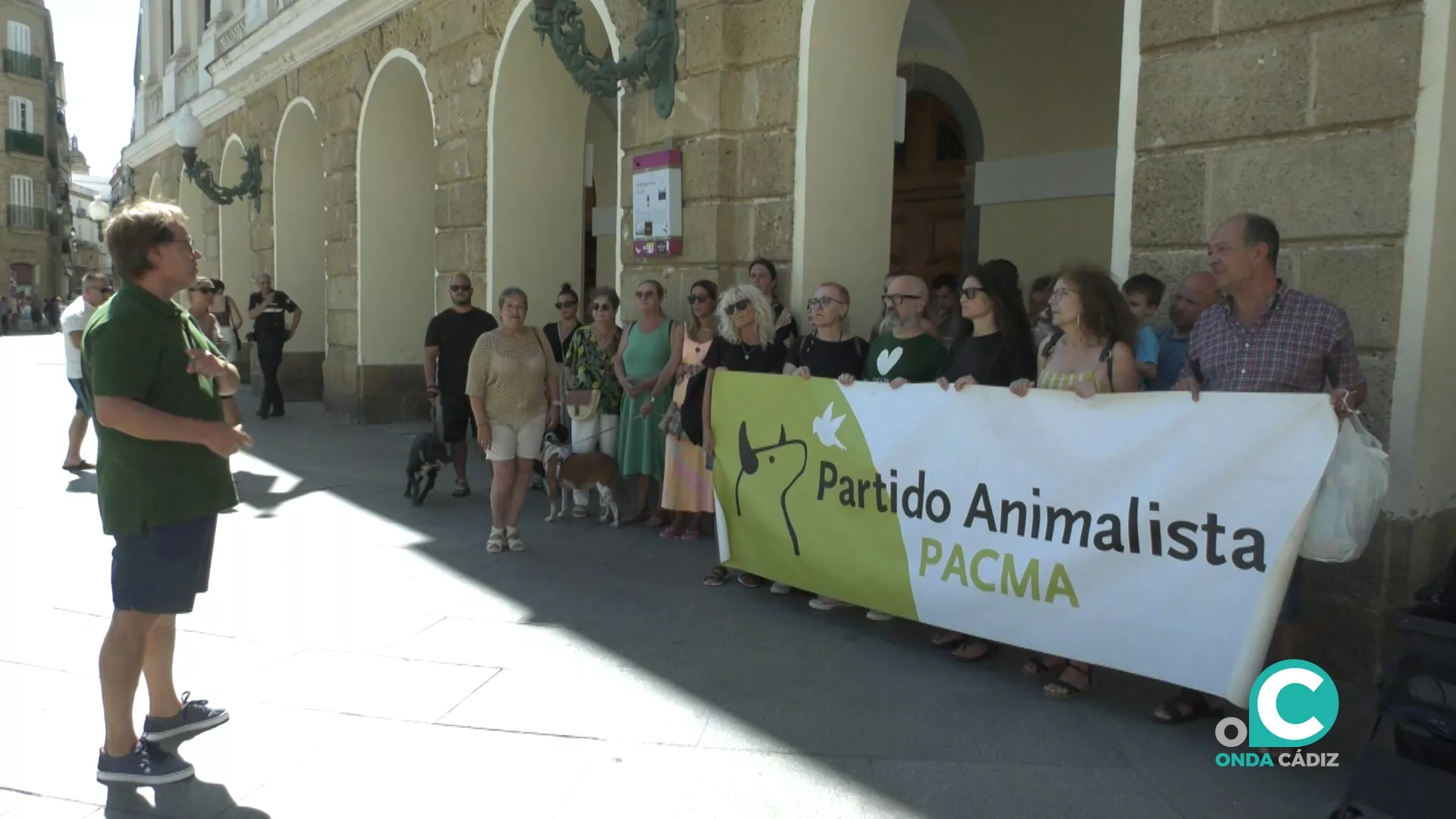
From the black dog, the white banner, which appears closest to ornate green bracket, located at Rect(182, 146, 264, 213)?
the black dog

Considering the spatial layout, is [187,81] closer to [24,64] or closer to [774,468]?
[774,468]

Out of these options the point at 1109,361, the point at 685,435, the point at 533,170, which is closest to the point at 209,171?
the point at 533,170

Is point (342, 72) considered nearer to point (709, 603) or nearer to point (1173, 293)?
point (709, 603)

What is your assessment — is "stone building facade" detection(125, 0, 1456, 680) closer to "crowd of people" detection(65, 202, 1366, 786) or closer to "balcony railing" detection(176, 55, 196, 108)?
"crowd of people" detection(65, 202, 1366, 786)

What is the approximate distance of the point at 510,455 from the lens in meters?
6.22

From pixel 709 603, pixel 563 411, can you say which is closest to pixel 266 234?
pixel 563 411

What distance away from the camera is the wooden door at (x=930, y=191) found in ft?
34.3

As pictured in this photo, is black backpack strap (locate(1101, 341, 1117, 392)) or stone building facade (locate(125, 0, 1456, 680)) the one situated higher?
stone building facade (locate(125, 0, 1456, 680))

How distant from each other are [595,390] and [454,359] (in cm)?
166

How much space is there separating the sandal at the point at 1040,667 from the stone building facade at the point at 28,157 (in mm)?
53706

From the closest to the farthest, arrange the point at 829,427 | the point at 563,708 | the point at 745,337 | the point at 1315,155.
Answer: the point at 563,708
the point at 1315,155
the point at 829,427
the point at 745,337

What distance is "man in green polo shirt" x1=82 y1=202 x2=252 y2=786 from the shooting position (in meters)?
3.07

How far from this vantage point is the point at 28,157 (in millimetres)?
47094

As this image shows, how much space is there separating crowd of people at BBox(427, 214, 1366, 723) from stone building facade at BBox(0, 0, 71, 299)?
163 feet
